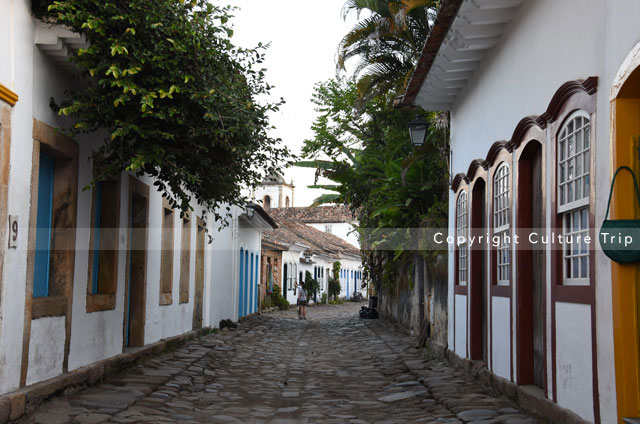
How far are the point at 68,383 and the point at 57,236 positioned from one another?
1.58m

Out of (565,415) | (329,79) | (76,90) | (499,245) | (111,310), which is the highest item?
(329,79)

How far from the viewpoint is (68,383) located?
7.67 metres

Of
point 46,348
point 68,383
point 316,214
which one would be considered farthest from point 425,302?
point 316,214

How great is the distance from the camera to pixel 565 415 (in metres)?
5.92

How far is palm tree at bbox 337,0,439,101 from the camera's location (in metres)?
15.5

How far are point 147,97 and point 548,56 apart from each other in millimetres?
3806

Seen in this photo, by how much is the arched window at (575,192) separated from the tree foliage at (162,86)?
313 cm

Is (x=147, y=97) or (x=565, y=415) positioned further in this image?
(x=147, y=97)

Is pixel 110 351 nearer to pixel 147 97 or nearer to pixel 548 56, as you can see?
pixel 147 97

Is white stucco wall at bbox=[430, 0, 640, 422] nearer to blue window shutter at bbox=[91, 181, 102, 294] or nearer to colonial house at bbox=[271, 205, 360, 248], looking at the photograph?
blue window shutter at bbox=[91, 181, 102, 294]

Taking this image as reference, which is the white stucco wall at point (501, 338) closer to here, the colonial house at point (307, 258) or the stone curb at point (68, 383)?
the stone curb at point (68, 383)

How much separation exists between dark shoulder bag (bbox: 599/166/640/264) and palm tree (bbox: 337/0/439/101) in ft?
34.3

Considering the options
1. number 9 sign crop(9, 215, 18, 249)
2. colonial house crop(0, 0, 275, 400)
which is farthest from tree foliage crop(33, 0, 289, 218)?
number 9 sign crop(9, 215, 18, 249)

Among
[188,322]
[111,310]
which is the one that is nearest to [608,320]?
[111,310]
